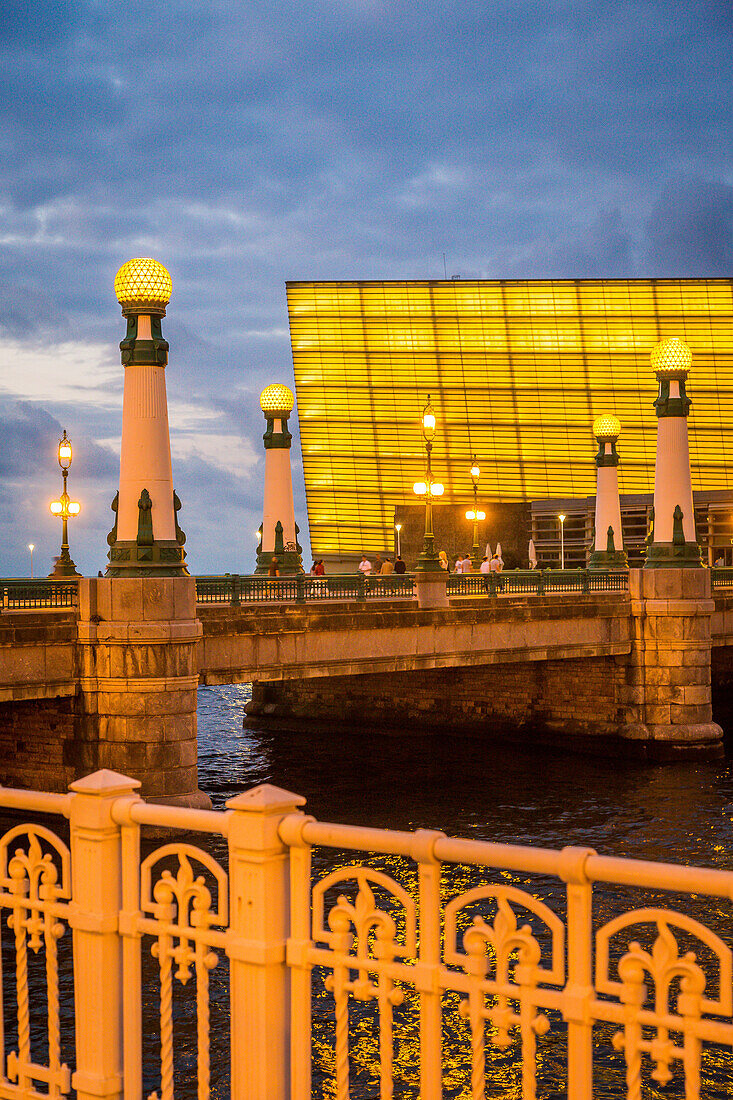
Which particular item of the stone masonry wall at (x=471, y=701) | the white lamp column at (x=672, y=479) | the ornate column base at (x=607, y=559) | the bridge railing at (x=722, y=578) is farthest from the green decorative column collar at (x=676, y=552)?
the ornate column base at (x=607, y=559)

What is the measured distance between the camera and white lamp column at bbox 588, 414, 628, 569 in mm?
39250

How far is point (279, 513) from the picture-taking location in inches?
1169

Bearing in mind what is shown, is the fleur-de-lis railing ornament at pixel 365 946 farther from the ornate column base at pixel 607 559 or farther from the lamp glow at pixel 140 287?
the ornate column base at pixel 607 559

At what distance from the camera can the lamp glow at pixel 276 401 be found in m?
31.5

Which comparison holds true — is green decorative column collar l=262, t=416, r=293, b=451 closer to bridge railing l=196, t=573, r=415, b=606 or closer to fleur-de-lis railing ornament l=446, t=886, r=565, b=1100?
bridge railing l=196, t=573, r=415, b=606

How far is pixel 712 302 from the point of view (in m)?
72.0

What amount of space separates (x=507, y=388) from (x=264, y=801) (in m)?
74.5

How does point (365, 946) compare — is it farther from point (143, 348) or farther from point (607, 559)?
point (607, 559)

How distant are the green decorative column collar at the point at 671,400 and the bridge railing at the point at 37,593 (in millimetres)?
17983

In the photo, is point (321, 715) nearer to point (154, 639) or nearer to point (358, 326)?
point (154, 639)

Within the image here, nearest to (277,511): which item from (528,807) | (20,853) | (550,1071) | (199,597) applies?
(199,597)

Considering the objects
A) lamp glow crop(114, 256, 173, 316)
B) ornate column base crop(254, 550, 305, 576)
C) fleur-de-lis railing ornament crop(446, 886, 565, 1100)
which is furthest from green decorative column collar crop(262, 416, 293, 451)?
fleur-de-lis railing ornament crop(446, 886, 565, 1100)

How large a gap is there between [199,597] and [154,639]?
127 inches

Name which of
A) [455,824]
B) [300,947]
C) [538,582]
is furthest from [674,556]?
[300,947]
